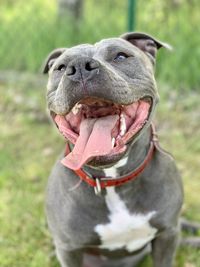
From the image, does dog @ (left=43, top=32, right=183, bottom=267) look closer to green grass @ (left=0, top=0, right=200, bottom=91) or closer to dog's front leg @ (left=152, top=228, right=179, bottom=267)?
dog's front leg @ (left=152, top=228, right=179, bottom=267)

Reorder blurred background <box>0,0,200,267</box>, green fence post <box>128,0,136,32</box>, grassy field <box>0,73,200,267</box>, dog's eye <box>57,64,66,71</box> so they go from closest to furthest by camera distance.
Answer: dog's eye <box>57,64,66,71</box> < grassy field <box>0,73,200,267</box> < blurred background <box>0,0,200,267</box> < green fence post <box>128,0,136,32</box>

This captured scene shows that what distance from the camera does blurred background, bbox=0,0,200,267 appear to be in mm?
4090

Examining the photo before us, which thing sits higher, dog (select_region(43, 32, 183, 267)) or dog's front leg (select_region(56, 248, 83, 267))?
dog (select_region(43, 32, 183, 267))

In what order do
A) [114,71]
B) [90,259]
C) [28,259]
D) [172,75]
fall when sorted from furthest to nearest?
[172,75] < [28,259] < [90,259] < [114,71]

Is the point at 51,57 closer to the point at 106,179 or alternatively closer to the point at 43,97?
the point at 106,179

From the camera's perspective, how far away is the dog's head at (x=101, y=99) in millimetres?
2520

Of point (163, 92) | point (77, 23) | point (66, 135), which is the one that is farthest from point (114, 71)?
point (77, 23)

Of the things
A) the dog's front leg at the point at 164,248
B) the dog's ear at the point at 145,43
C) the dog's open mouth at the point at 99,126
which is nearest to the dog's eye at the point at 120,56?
the dog's open mouth at the point at 99,126

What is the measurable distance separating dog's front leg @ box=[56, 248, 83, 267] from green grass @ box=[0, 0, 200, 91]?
2.68 metres

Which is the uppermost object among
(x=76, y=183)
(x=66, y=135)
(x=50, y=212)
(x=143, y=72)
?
(x=143, y=72)

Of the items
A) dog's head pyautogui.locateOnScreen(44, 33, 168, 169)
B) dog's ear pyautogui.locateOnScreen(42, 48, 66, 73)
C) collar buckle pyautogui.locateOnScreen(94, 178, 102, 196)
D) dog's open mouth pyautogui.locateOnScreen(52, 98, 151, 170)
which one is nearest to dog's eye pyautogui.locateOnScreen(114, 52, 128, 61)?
dog's head pyautogui.locateOnScreen(44, 33, 168, 169)

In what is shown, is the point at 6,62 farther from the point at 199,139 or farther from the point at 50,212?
the point at 50,212

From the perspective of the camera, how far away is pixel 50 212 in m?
3.16

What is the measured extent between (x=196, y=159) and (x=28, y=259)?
170 centimetres
